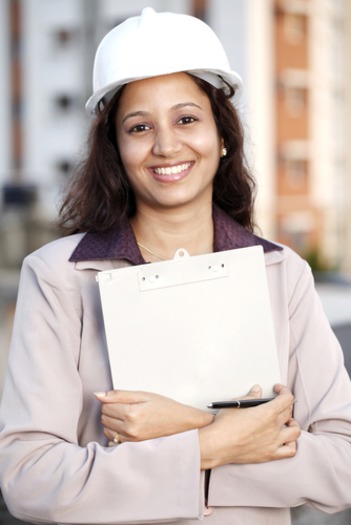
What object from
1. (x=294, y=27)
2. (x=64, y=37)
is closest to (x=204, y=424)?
(x=294, y=27)

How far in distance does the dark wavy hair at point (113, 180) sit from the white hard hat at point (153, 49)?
0.21 feet

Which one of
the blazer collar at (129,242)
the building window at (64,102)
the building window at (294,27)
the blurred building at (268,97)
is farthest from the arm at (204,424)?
the building window at (64,102)

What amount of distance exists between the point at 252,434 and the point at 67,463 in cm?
33

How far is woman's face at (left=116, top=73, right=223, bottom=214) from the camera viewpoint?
63.2 inches

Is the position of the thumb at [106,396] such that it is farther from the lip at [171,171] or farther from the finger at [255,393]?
the lip at [171,171]

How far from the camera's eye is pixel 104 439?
157 cm

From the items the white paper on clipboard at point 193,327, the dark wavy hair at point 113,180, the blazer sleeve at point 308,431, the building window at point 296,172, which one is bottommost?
the building window at point 296,172

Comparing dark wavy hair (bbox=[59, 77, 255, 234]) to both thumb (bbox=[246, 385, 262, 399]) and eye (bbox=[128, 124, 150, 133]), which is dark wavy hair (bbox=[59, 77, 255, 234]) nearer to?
eye (bbox=[128, 124, 150, 133])

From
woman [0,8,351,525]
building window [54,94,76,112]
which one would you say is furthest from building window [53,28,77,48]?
woman [0,8,351,525]

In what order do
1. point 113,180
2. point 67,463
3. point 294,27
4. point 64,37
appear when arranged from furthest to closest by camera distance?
point 64,37, point 294,27, point 113,180, point 67,463

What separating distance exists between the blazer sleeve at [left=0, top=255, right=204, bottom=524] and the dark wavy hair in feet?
1.13

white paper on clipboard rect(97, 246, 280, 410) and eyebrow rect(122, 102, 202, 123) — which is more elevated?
eyebrow rect(122, 102, 202, 123)

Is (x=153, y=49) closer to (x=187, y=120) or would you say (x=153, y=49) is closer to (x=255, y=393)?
(x=187, y=120)

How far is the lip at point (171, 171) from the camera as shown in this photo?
5.33 feet
